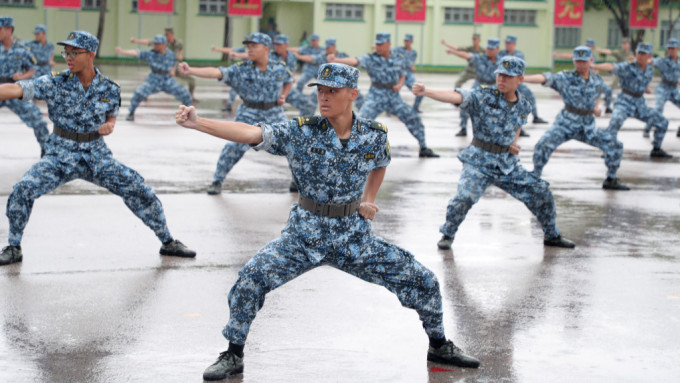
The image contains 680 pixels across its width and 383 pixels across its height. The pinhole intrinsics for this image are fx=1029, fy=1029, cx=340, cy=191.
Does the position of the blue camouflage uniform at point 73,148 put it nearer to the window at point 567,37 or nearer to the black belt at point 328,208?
the black belt at point 328,208

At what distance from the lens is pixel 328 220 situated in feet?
19.4

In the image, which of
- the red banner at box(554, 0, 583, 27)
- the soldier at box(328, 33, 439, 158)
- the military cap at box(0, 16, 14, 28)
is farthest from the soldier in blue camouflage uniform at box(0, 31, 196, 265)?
the red banner at box(554, 0, 583, 27)

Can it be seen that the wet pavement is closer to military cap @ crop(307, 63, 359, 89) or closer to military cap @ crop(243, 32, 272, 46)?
military cap @ crop(307, 63, 359, 89)

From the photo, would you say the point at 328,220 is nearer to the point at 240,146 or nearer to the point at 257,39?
the point at 240,146

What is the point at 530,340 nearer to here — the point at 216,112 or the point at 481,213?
the point at 481,213

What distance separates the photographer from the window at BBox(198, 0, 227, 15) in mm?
53625

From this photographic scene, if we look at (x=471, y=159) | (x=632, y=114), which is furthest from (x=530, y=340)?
(x=632, y=114)

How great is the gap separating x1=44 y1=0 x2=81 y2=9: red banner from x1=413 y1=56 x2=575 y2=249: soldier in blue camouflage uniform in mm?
32542

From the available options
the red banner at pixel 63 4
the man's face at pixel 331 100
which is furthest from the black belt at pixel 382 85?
the red banner at pixel 63 4

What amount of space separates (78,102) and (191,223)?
8.06ft

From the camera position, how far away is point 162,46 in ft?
74.0

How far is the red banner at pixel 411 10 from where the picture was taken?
44125mm

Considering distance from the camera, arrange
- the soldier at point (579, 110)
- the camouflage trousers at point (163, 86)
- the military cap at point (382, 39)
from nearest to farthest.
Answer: the soldier at point (579, 110)
the military cap at point (382, 39)
the camouflage trousers at point (163, 86)

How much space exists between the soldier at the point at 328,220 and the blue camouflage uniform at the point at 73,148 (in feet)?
10.2
